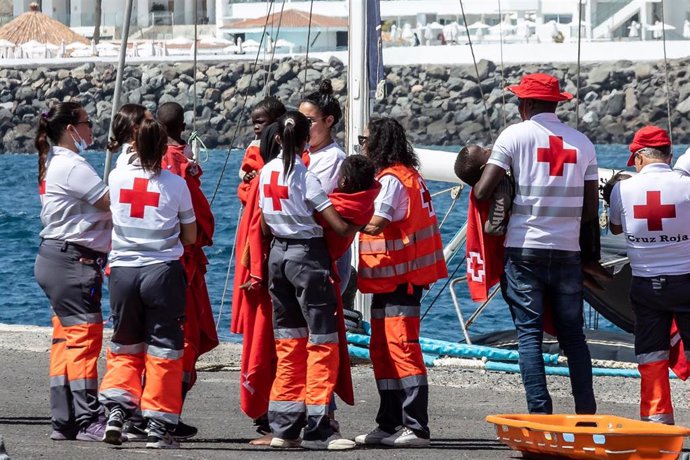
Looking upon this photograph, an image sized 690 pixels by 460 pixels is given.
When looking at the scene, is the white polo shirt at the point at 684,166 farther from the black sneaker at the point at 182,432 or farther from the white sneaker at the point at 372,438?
the black sneaker at the point at 182,432

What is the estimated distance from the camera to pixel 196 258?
7910mm

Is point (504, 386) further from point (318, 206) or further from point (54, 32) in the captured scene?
point (54, 32)

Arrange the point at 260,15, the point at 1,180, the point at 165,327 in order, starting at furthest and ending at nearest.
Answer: the point at 260,15
the point at 1,180
the point at 165,327

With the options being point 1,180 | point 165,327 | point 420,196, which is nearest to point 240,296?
point 165,327

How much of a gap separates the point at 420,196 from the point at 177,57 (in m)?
67.2

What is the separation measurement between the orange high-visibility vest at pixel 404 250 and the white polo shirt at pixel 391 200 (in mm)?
22

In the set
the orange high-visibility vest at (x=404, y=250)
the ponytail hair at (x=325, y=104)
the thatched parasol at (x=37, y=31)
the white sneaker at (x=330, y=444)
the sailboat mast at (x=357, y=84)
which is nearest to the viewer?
the white sneaker at (x=330, y=444)

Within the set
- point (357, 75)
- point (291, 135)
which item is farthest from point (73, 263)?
point (357, 75)

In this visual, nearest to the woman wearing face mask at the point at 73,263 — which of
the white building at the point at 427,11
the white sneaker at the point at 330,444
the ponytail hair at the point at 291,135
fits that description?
the ponytail hair at the point at 291,135

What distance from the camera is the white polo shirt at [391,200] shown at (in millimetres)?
7695

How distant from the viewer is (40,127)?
772cm

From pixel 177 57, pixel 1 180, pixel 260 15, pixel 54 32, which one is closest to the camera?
pixel 1 180

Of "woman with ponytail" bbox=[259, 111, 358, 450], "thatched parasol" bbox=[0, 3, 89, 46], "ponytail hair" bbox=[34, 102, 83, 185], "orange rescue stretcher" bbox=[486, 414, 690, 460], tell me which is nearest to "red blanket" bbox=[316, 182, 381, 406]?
"woman with ponytail" bbox=[259, 111, 358, 450]

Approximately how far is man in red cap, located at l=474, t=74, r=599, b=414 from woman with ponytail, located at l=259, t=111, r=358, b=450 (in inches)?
31.4
